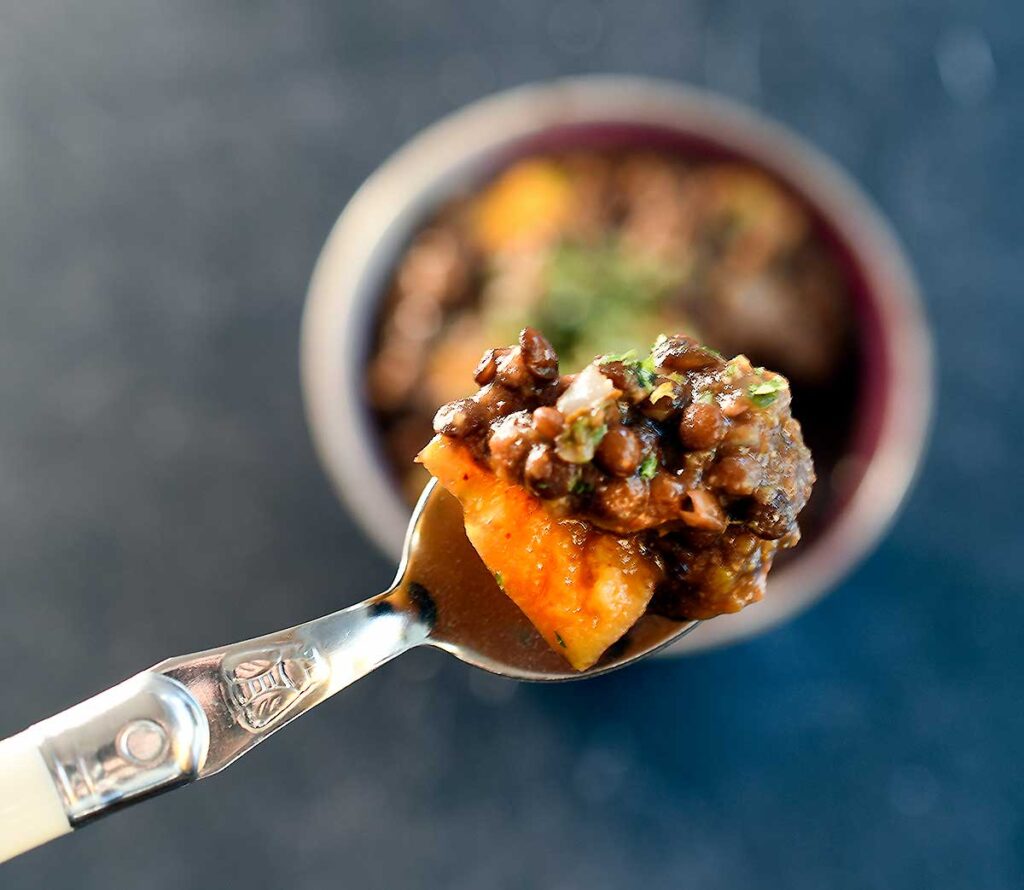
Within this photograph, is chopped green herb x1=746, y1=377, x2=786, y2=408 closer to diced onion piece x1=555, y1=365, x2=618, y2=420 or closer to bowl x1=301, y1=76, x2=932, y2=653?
diced onion piece x1=555, y1=365, x2=618, y2=420

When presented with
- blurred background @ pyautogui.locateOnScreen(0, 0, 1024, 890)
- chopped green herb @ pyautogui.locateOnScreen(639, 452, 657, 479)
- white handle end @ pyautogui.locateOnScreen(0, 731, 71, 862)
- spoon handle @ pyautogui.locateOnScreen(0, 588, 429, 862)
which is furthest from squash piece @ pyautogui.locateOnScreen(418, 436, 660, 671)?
blurred background @ pyautogui.locateOnScreen(0, 0, 1024, 890)

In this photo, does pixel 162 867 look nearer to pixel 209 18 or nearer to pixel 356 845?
pixel 356 845

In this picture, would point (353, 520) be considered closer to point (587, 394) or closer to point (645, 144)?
point (645, 144)

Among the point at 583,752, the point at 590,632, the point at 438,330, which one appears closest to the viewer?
the point at 590,632

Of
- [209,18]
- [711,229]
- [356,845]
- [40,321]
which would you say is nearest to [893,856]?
[356,845]

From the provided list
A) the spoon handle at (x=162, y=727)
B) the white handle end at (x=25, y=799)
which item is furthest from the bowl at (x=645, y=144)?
the white handle end at (x=25, y=799)

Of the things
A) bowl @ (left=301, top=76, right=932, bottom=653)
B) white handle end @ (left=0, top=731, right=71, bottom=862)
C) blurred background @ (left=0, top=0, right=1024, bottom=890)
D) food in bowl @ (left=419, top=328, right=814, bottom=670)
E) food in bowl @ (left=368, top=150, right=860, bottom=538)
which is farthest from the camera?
blurred background @ (left=0, top=0, right=1024, bottom=890)
